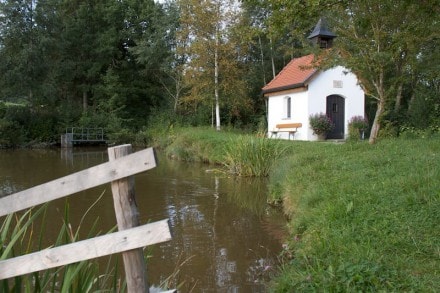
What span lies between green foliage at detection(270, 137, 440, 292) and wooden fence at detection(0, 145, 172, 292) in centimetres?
186

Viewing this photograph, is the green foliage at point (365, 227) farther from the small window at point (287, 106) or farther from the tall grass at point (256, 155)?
the small window at point (287, 106)

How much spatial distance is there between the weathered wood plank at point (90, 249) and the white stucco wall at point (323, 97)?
18.3 metres

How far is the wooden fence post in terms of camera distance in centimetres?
226

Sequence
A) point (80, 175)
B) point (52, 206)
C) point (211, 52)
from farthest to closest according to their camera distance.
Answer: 1. point (211, 52)
2. point (52, 206)
3. point (80, 175)

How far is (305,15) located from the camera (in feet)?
21.8

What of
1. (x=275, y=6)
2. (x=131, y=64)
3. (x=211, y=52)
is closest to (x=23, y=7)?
(x=131, y=64)

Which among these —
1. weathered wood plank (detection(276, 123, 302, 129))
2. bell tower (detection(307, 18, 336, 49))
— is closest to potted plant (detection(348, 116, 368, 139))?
weathered wood plank (detection(276, 123, 302, 129))

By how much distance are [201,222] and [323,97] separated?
44.8 feet

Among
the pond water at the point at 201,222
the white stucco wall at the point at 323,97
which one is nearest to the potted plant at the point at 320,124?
the white stucco wall at the point at 323,97

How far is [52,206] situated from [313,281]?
272 inches

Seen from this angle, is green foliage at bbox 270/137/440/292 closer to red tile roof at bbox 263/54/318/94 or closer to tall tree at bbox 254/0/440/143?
tall tree at bbox 254/0/440/143

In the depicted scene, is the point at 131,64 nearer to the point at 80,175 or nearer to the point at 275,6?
the point at 275,6

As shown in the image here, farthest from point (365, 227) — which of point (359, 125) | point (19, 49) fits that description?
point (19, 49)

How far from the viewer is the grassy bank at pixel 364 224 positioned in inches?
140
